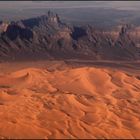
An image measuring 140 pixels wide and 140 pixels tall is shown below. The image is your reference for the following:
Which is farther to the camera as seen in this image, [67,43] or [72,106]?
[67,43]

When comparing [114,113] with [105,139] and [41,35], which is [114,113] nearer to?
[105,139]

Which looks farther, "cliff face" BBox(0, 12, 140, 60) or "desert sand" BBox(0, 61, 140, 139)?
"cliff face" BBox(0, 12, 140, 60)

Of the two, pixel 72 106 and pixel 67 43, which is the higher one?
pixel 72 106

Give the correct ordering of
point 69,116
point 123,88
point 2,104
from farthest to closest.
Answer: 1. point 123,88
2. point 2,104
3. point 69,116

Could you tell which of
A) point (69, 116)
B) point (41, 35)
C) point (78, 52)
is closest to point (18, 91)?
point (69, 116)
